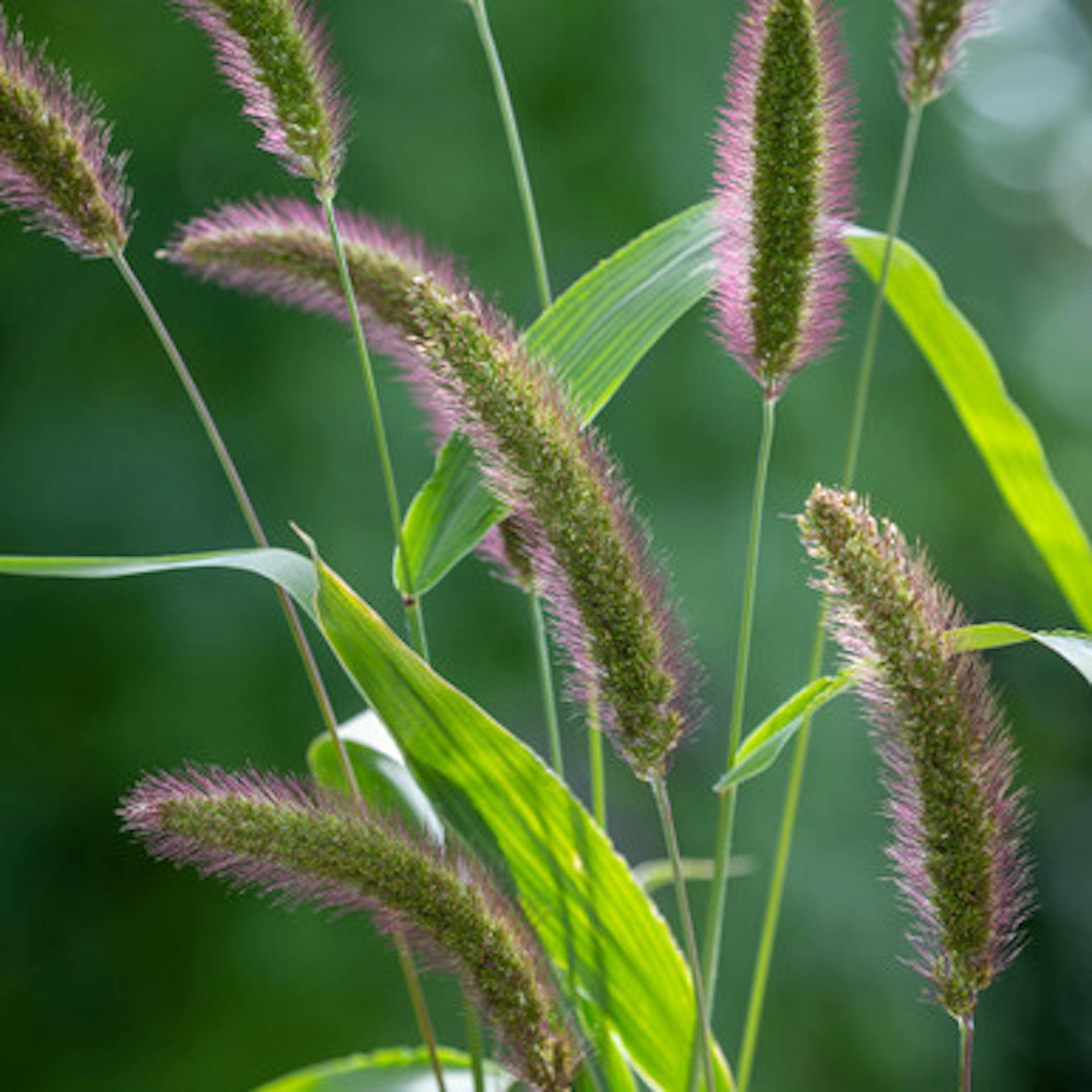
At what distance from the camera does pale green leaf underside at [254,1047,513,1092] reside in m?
0.68

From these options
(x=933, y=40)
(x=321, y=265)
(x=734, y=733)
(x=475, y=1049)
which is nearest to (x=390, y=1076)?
(x=475, y=1049)

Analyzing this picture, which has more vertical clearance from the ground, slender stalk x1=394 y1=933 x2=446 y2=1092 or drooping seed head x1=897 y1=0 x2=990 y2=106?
drooping seed head x1=897 y1=0 x2=990 y2=106

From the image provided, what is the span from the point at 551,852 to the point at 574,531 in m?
0.17

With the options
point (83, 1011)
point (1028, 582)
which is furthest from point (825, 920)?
point (83, 1011)

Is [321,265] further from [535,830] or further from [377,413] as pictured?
[535,830]

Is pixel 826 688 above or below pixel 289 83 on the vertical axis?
below

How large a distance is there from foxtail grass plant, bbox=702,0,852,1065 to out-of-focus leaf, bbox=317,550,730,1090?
4 cm

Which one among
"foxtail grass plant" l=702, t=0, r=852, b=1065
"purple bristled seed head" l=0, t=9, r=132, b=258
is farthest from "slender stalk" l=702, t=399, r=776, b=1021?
"purple bristled seed head" l=0, t=9, r=132, b=258

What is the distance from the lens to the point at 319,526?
214 centimetres

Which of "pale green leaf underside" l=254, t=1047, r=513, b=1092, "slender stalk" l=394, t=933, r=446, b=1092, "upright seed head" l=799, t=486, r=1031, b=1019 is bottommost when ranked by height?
"pale green leaf underside" l=254, t=1047, r=513, b=1092

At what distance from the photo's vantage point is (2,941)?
2.09 meters

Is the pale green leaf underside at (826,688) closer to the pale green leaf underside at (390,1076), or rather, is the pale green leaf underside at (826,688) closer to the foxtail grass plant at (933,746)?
the foxtail grass plant at (933,746)

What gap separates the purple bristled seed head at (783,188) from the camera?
47 cm

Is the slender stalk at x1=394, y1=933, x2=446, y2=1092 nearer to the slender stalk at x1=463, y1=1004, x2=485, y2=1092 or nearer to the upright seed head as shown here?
the slender stalk at x1=463, y1=1004, x2=485, y2=1092
